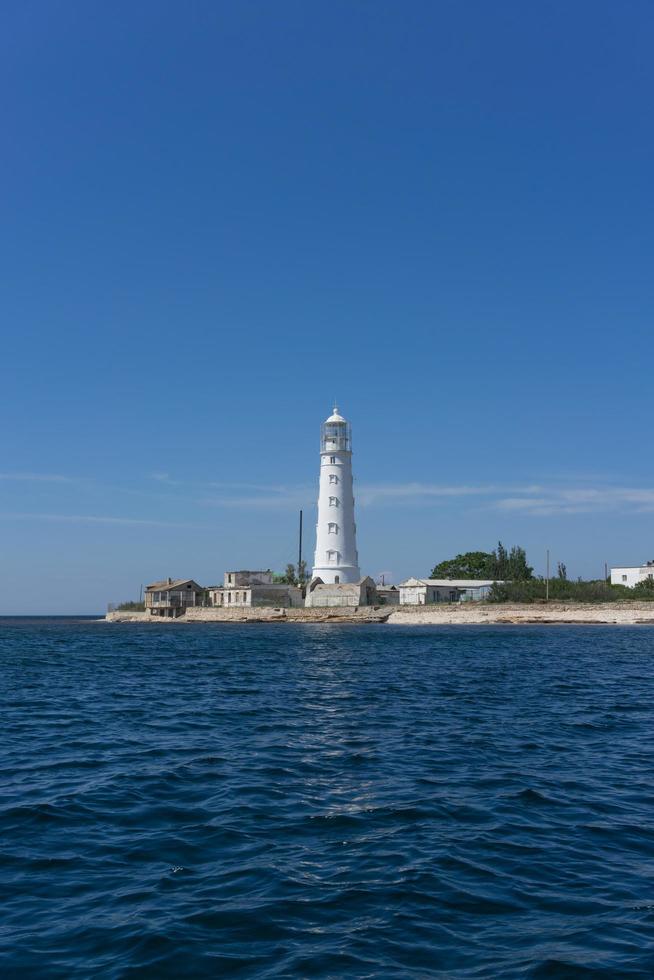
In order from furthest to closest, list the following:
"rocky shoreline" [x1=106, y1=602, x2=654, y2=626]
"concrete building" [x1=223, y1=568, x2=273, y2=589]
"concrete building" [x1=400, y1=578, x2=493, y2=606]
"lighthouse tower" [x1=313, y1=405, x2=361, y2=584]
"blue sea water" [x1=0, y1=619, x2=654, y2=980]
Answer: "concrete building" [x1=223, y1=568, x2=273, y2=589] → "concrete building" [x1=400, y1=578, x2=493, y2=606] → "lighthouse tower" [x1=313, y1=405, x2=361, y2=584] → "rocky shoreline" [x1=106, y1=602, x2=654, y2=626] → "blue sea water" [x1=0, y1=619, x2=654, y2=980]

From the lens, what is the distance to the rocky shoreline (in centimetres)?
8488

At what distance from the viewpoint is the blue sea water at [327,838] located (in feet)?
23.6

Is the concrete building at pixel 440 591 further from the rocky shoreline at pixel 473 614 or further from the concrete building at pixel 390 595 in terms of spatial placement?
the rocky shoreline at pixel 473 614

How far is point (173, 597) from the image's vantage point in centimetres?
11300

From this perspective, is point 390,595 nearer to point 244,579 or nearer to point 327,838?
point 244,579

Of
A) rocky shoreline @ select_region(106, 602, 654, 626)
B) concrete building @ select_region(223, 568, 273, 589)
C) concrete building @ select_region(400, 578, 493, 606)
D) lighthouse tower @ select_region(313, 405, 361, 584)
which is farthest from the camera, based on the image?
concrete building @ select_region(223, 568, 273, 589)

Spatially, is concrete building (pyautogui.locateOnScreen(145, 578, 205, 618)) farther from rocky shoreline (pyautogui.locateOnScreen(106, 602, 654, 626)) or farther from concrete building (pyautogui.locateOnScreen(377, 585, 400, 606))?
concrete building (pyautogui.locateOnScreen(377, 585, 400, 606))

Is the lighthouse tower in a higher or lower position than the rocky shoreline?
higher

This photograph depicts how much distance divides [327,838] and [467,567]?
120946mm

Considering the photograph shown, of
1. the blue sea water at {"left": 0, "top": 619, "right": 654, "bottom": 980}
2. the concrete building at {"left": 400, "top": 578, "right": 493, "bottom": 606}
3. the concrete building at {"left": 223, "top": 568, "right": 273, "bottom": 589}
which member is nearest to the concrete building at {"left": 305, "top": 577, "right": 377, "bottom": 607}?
the concrete building at {"left": 400, "top": 578, "right": 493, "bottom": 606}

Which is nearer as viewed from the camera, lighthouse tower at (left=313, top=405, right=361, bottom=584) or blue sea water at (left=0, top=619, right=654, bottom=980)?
blue sea water at (left=0, top=619, right=654, bottom=980)

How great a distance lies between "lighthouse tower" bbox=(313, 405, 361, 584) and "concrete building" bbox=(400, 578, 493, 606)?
11.0m

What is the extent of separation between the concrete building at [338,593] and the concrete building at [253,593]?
8940 mm

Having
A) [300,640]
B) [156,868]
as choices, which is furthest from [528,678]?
[300,640]
